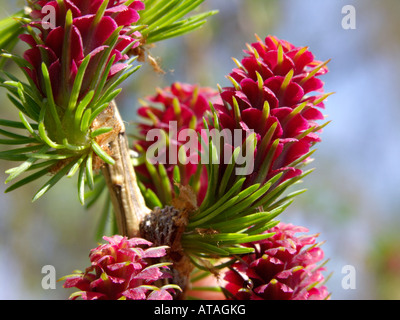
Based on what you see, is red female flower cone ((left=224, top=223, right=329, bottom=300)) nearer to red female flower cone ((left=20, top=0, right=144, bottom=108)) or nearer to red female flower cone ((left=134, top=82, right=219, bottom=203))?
red female flower cone ((left=134, top=82, right=219, bottom=203))

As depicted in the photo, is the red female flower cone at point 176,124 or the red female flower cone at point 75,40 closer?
the red female flower cone at point 75,40

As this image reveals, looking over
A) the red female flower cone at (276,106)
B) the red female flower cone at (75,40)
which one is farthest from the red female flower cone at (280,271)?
the red female flower cone at (75,40)

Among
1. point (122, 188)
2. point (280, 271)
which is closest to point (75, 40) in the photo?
point (122, 188)

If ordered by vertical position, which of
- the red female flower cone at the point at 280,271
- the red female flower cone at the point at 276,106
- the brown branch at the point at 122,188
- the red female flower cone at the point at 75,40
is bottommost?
the red female flower cone at the point at 280,271

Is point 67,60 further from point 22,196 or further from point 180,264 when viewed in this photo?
point 22,196

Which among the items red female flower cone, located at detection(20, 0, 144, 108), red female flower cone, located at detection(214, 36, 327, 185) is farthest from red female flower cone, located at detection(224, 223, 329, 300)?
red female flower cone, located at detection(20, 0, 144, 108)

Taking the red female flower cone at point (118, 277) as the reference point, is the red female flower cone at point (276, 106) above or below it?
above

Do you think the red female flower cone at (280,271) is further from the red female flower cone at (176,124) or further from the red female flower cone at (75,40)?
the red female flower cone at (75,40)
